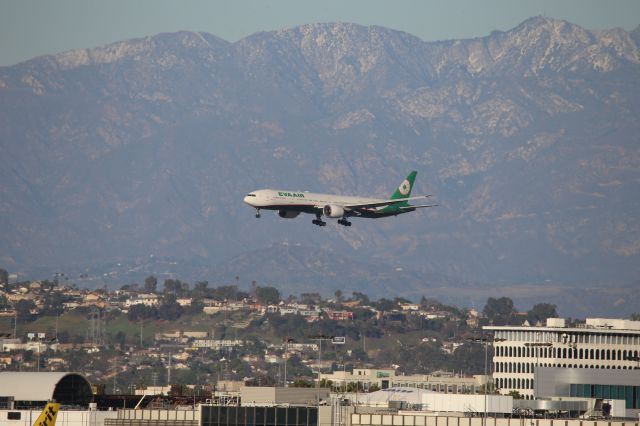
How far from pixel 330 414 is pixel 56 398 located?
111ft

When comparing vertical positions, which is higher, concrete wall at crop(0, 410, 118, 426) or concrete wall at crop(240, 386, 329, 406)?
concrete wall at crop(240, 386, 329, 406)

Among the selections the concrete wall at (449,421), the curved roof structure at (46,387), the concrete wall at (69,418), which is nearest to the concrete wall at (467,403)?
the concrete wall at (449,421)

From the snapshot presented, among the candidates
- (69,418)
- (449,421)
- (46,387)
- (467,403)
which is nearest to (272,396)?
(467,403)

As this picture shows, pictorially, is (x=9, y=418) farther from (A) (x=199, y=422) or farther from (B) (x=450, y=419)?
(B) (x=450, y=419)

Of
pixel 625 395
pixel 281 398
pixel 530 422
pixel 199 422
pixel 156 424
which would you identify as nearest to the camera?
pixel 530 422

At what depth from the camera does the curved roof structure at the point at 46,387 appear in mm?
132375

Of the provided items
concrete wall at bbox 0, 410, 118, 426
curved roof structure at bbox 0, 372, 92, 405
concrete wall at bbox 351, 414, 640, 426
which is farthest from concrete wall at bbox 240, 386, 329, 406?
concrete wall at bbox 351, 414, 640, 426

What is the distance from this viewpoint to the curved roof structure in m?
132

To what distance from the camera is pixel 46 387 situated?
133 metres

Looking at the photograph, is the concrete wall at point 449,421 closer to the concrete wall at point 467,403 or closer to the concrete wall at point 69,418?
the concrete wall at point 467,403

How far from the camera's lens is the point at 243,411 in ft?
349

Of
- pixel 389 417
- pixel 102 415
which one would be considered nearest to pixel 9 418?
pixel 102 415

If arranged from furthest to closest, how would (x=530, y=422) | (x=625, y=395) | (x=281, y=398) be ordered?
(x=625, y=395)
(x=281, y=398)
(x=530, y=422)

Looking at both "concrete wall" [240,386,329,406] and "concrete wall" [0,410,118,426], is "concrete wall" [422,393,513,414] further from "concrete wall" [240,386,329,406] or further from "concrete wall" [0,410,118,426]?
"concrete wall" [0,410,118,426]
